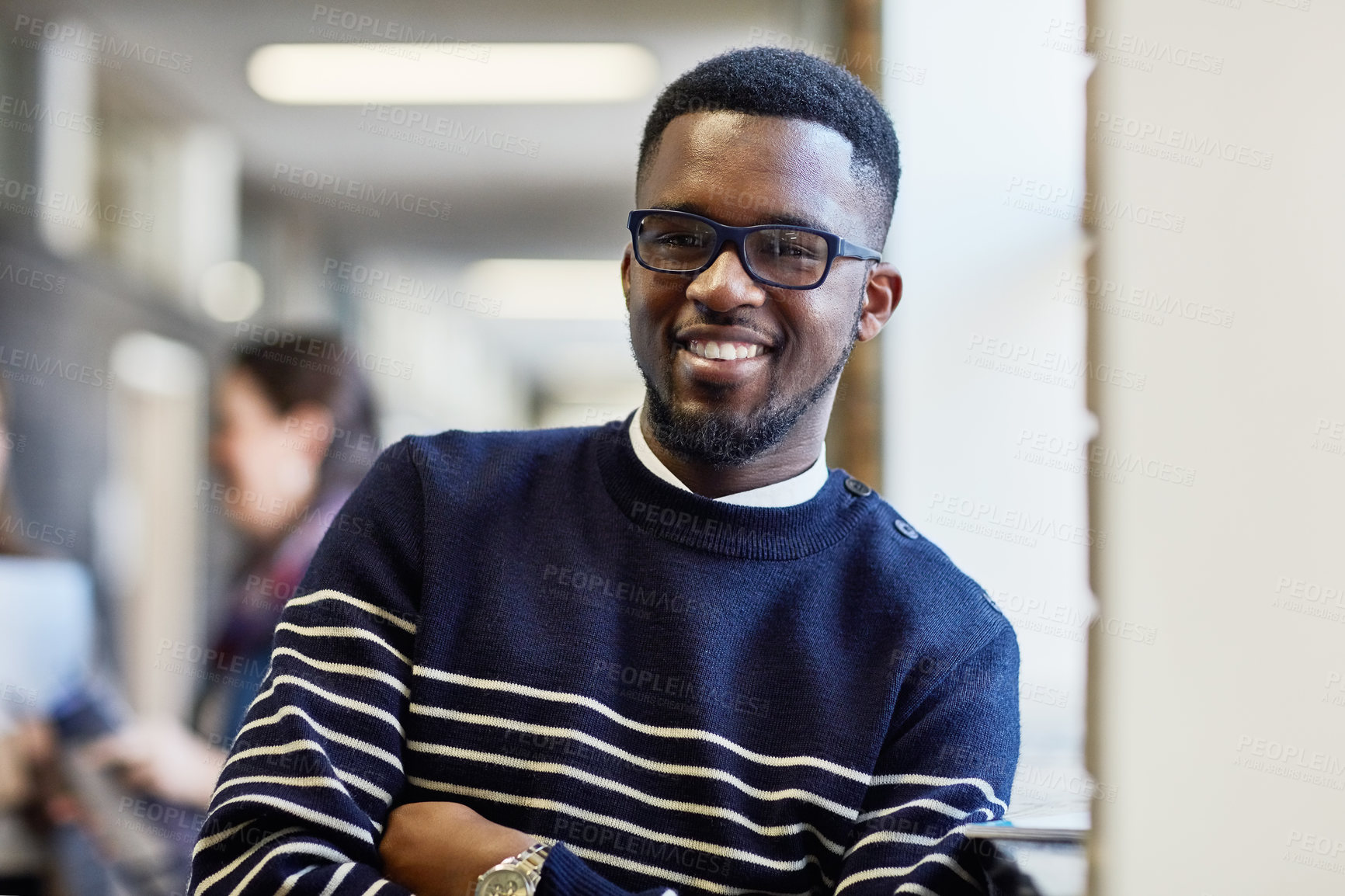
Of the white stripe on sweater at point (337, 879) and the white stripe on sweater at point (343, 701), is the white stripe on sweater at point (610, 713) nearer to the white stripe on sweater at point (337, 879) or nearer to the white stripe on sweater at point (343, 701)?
the white stripe on sweater at point (343, 701)

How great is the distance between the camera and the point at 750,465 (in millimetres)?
1367

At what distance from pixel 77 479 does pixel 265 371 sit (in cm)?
225

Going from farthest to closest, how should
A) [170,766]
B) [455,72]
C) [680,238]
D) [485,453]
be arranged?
[455,72]
[170,766]
[485,453]
[680,238]

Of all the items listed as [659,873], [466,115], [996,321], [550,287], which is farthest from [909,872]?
[550,287]

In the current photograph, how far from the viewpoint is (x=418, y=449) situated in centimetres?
135

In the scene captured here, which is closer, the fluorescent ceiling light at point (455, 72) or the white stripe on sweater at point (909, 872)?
the white stripe on sweater at point (909, 872)

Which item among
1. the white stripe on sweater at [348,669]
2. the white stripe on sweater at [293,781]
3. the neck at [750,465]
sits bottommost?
the white stripe on sweater at [293,781]

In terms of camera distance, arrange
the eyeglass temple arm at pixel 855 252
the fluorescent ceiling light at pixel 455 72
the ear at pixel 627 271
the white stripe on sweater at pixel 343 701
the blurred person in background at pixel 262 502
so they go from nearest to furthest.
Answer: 1. the white stripe on sweater at pixel 343 701
2. the eyeglass temple arm at pixel 855 252
3. the ear at pixel 627 271
4. the blurred person in background at pixel 262 502
5. the fluorescent ceiling light at pixel 455 72

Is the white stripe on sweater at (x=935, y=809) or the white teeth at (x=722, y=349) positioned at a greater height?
the white teeth at (x=722, y=349)

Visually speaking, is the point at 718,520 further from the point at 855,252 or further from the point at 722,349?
the point at 855,252

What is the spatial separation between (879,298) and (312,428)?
144cm

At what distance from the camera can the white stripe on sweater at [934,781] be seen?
119 centimetres

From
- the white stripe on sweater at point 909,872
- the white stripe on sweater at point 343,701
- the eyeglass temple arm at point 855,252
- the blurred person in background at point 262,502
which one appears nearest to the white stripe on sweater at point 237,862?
the white stripe on sweater at point 343,701

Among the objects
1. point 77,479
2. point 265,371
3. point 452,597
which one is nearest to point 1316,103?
point 452,597
